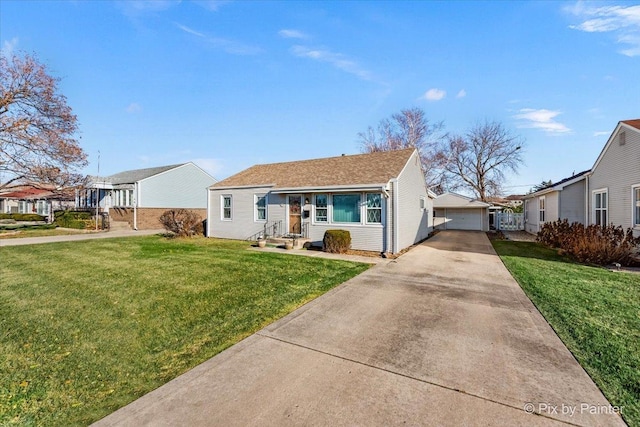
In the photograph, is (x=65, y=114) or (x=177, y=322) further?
(x=65, y=114)

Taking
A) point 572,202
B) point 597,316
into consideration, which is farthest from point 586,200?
point 597,316

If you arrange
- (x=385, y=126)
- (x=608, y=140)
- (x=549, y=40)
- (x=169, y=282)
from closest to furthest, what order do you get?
(x=169, y=282) < (x=549, y=40) < (x=608, y=140) < (x=385, y=126)

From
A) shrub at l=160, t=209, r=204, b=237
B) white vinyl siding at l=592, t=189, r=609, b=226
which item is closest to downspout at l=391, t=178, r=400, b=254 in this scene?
white vinyl siding at l=592, t=189, r=609, b=226

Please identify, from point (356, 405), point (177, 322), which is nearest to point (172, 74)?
point (177, 322)

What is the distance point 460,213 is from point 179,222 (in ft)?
69.6

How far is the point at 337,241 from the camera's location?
11.2 metres

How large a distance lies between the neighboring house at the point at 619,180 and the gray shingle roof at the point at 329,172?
792 cm

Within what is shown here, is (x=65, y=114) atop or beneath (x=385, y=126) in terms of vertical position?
beneath

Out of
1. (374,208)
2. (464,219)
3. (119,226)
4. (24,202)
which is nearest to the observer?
(374,208)

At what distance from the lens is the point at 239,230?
1579cm

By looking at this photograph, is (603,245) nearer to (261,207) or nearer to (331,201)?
(331,201)

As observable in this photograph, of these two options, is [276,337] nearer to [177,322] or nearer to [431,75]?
[177,322]

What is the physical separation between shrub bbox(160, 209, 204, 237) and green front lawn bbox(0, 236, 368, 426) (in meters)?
6.21

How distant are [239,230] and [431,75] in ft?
45.4
